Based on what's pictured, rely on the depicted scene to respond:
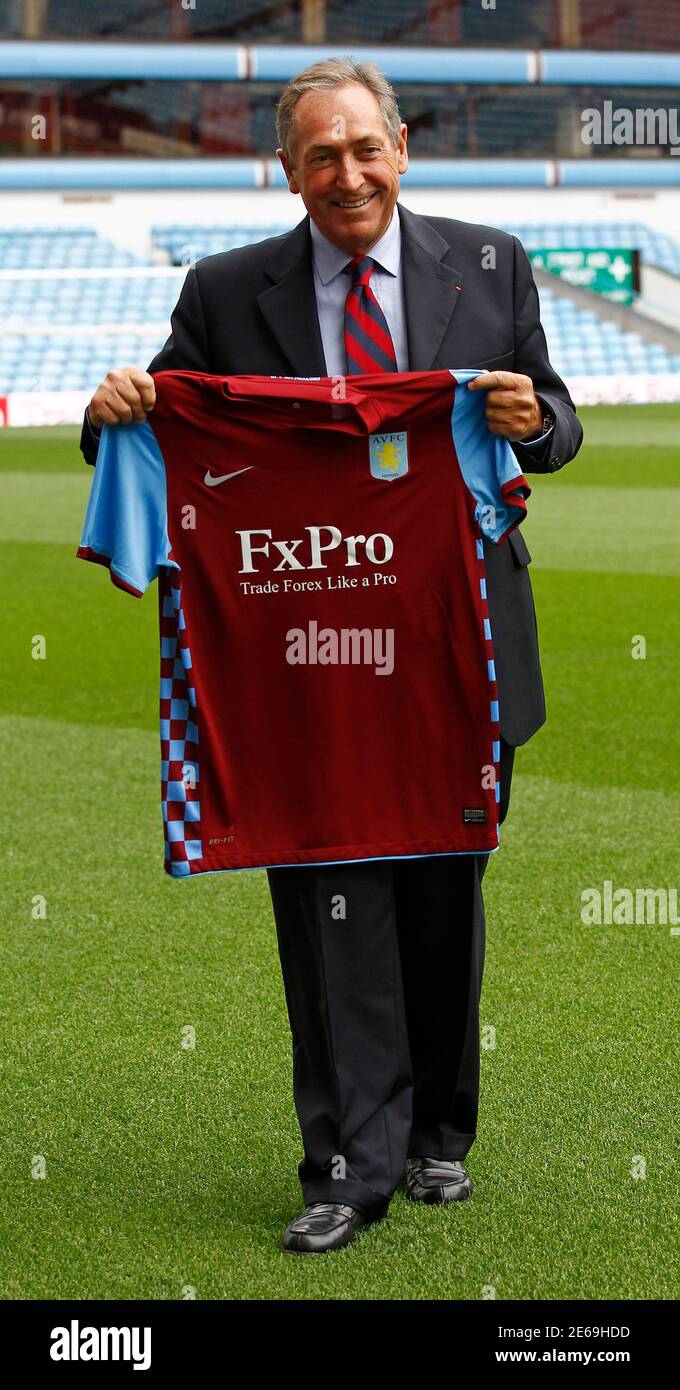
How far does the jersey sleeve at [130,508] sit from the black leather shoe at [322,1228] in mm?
1026

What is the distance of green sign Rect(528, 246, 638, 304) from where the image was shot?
3416 cm

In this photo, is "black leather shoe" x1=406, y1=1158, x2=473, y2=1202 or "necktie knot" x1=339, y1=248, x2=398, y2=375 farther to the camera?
"black leather shoe" x1=406, y1=1158, x2=473, y2=1202

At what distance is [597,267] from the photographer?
34344 millimetres

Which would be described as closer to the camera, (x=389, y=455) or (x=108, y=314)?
(x=389, y=455)

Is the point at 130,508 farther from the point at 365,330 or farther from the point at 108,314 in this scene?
the point at 108,314

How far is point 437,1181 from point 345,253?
5.03 feet

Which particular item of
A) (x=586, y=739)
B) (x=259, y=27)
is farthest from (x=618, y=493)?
(x=259, y=27)

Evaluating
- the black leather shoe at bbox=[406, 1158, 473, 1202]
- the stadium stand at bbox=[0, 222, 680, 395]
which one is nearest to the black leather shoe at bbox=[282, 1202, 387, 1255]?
the black leather shoe at bbox=[406, 1158, 473, 1202]

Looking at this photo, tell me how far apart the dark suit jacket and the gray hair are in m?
0.17

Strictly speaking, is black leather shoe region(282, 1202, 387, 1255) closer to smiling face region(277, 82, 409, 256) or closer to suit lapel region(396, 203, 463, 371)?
suit lapel region(396, 203, 463, 371)

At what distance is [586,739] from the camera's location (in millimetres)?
6504

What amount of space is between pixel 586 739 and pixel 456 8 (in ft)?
106

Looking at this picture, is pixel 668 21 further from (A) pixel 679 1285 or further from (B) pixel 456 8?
(A) pixel 679 1285

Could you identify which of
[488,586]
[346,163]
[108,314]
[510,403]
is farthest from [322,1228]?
[108,314]
